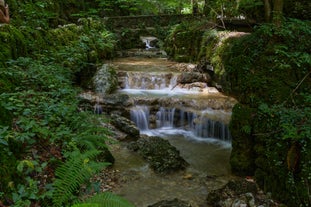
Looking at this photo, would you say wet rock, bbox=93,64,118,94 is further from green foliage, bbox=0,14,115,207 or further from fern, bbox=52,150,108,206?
fern, bbox=52,150,108,206

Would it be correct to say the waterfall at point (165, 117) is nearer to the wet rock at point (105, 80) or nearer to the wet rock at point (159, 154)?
the wet rock at point (159, 154)

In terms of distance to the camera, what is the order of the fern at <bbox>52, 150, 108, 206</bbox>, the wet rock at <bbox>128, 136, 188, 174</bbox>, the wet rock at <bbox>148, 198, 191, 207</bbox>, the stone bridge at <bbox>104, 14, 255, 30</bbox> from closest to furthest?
the fern at <bbox>52, 150, 108, 206</bbox>, the wet rock at <bbox>148, 198, 191, 207</bbox>, the wet rock at <bbox>128, 136, 188, 174</bbox>, the stone bridge at <bbox>104, 14, 255, 30</bbox>

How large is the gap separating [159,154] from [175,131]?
235cm

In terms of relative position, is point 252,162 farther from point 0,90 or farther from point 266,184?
point 0,90

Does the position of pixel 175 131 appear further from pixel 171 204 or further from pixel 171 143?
pixel 171 204

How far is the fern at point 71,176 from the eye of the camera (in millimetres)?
3180

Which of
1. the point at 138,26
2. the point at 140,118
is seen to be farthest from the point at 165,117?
the point at 138,26

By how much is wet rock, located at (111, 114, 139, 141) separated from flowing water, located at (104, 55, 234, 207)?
0.65 metres

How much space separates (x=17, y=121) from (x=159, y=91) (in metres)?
7.81

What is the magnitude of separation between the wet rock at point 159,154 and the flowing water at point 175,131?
6.2 inches

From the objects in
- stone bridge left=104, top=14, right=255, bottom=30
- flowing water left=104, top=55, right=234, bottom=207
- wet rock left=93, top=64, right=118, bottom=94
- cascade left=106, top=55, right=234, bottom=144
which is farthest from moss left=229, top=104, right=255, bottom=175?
stone bridge left=104, top=14, right=255, bottom=30

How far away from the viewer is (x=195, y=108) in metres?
9.48

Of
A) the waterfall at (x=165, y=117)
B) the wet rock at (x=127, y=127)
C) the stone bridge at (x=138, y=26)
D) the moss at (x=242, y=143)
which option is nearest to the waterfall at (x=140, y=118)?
the waterfall at (x=165, y=117)

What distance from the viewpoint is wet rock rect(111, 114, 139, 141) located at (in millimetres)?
8298
